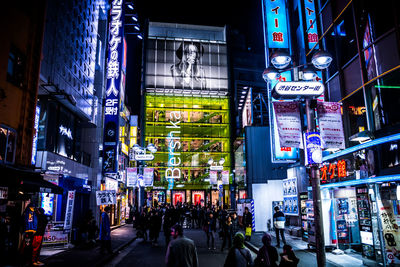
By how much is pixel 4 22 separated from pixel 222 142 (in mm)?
46483

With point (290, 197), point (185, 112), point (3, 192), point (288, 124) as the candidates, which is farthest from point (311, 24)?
point (185, 112)

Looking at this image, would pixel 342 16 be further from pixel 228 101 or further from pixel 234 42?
pixel 234 42

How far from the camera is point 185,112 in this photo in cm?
5491

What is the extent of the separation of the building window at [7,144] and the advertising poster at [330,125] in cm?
1108

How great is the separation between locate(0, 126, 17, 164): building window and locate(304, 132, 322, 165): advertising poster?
407 inches

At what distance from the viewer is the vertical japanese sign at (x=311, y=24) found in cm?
1633

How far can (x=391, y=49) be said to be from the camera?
1038cm

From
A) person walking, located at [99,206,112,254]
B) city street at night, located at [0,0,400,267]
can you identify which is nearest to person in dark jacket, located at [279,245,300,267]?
city street at night, located at [0,0,400,267]

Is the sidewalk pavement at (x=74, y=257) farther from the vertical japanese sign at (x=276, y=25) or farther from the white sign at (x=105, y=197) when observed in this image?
the vertical japanese sign at (x=276, y=25)

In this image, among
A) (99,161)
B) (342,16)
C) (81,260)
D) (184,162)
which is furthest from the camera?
(184,162)

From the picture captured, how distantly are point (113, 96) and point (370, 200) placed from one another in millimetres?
17082

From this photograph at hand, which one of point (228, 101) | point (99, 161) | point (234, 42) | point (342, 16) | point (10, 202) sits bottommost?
point (10, 202)


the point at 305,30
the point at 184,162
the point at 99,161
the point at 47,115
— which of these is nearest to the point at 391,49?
the point at 305,30

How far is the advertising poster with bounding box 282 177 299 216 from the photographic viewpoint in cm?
2006
